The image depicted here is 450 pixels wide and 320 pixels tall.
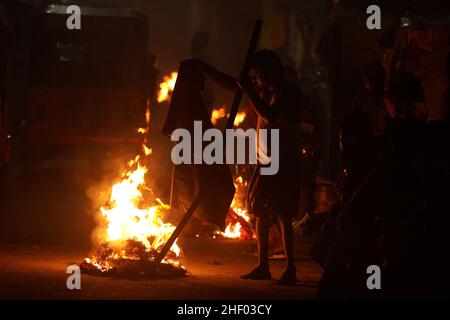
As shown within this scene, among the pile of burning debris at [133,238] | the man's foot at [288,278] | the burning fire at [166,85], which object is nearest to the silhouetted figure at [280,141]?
the man's foot at [288,278]

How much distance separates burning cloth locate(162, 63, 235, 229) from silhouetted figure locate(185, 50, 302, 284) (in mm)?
236

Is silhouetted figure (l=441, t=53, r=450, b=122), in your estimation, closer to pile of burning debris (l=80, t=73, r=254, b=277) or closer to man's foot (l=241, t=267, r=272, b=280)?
man's foot (l=241, t=267, r=272, b=280)

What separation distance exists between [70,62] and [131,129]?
2093 millimetres

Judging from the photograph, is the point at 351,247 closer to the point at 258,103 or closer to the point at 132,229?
the point at 258,103

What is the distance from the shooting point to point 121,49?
74.9 feet

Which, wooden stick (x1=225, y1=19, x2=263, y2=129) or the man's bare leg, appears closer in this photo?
wooden stick (x1=225, y1=19, x2=263, y2=129)

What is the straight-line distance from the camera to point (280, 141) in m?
9.84

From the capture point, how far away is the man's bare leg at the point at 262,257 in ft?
32.4

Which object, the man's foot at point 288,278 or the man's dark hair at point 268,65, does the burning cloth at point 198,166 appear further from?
the man's foot at point 288,278

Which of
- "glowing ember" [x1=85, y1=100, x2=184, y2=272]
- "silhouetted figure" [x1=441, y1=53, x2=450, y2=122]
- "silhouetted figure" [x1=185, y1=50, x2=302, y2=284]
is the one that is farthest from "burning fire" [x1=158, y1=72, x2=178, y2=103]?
"silhouetted figure" [x1=441, y1=53, x2=450, y2=122]

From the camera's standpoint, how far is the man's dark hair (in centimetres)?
980

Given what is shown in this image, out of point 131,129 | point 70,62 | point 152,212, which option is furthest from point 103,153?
point 152,212
